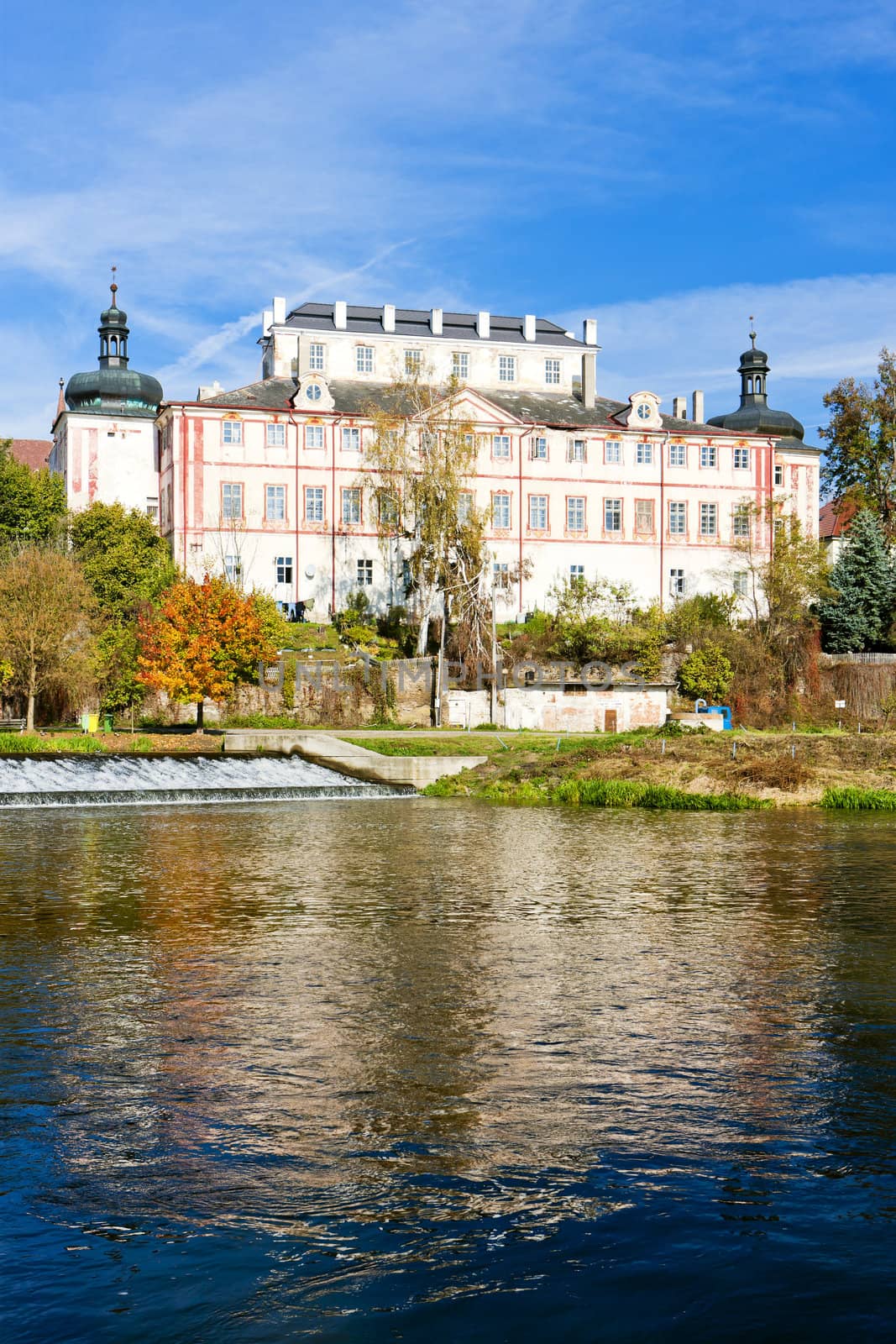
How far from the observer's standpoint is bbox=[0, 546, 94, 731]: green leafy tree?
154ft

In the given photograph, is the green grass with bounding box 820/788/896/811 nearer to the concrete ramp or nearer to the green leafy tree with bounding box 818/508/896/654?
the concrete ramp

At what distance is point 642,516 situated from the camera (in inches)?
2680

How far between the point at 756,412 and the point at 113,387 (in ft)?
120

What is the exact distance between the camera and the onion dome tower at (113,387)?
70188mm

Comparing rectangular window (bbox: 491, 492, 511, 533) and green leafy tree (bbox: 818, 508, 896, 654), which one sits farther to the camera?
rectangular window (bbox: 491, 492, 511, 533)

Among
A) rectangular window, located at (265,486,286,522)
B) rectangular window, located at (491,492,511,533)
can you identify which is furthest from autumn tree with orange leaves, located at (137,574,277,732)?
rectangular window, located at (491,492,511,533)

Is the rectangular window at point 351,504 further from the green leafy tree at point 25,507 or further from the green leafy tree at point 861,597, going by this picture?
the green leafy tree at point 861,597

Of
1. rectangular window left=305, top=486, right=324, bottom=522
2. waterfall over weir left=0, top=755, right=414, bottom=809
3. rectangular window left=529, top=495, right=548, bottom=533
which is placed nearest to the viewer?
waterfall over weir left=0, top=755, right=414, bottom=809

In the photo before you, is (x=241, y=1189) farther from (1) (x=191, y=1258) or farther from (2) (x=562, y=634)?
(2) (x=562, y=634)

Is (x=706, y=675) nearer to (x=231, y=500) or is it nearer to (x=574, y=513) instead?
(x=574, y=513)

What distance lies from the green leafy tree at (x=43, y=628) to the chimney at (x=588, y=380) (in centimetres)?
3256

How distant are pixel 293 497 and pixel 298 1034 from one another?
52.6 meters

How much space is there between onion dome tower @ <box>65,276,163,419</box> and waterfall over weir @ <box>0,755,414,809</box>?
3541cm

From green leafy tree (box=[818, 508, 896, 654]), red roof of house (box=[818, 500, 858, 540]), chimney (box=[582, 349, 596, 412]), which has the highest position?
chimney (box=[582, 349, 596, 412])
